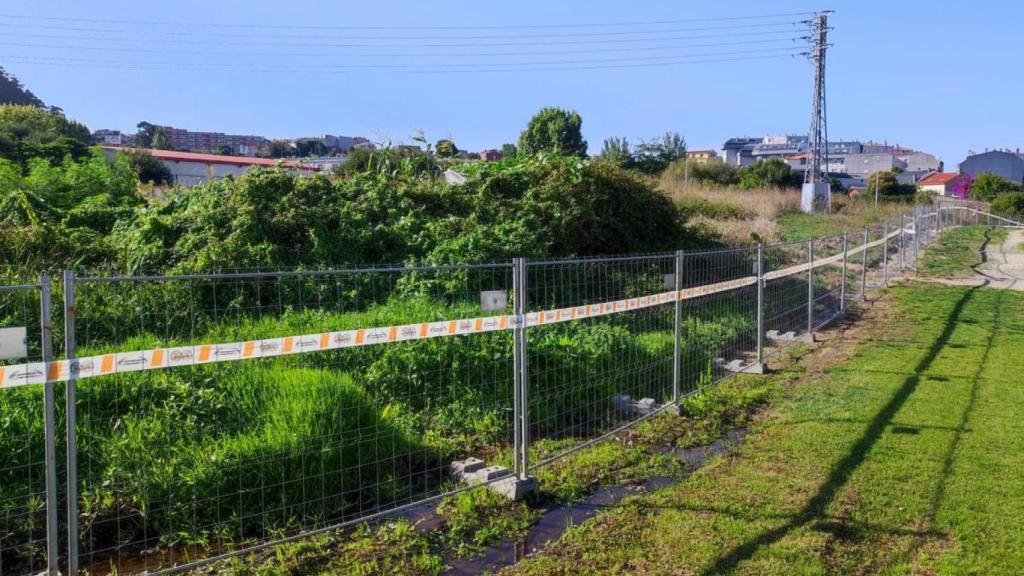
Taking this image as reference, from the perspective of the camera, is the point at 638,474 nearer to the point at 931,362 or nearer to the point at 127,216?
the point at 931,362

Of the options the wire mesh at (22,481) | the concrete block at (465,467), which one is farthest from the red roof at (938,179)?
the wire mesh at (22,481)

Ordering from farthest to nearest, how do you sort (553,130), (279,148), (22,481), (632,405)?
(279,148)
(553,130)
(632,405)
(22,481)

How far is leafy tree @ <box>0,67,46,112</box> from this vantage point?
107688 millimetres

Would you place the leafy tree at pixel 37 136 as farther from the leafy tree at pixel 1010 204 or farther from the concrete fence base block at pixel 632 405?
the leafy tree at pixel 1010 204

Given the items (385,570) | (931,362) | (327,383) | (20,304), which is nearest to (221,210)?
(20,304)

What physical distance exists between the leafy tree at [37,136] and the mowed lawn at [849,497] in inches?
1370

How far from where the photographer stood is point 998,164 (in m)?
111

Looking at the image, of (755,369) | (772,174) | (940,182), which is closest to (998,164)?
(940,182)

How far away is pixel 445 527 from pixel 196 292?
5939mm

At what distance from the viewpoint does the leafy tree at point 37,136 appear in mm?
42469

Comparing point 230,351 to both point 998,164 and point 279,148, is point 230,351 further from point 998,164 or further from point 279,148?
point 998,164

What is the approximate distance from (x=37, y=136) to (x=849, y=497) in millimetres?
62008

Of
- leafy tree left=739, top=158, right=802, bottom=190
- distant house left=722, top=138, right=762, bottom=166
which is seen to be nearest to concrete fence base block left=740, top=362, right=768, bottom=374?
leafy tree left=739, top=158, right=802, bottom=190

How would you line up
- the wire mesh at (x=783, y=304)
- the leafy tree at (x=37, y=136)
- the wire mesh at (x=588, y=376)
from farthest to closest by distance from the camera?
the leafy tree at (x=37, y=136)
the wire mesh at (x=783, y=304)
the wire mesh at (x=588, y=376)
